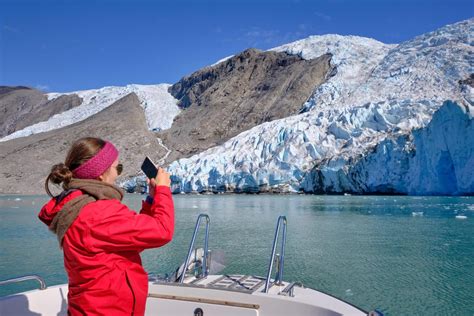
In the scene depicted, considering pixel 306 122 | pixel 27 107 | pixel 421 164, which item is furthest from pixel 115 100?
pixel 421 164

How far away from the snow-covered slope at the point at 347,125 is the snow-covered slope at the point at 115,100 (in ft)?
117

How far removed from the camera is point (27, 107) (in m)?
107

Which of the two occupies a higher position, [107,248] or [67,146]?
[67,146]

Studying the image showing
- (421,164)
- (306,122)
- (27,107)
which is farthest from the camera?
(27,107)

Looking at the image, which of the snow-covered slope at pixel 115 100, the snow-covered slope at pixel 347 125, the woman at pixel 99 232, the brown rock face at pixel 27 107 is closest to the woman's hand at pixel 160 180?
the woman at pixel 99 232

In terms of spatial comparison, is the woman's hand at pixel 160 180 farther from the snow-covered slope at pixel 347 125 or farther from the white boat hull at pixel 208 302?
the snow-covered slope at pixel 347 125

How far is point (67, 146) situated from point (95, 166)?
73.9m

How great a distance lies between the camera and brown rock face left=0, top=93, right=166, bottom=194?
65.4 m

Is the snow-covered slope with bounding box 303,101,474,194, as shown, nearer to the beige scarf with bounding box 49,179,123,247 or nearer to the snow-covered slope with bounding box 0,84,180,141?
the beige scarf with bounding box 49,179,123,247

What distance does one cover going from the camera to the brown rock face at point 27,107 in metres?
97.4

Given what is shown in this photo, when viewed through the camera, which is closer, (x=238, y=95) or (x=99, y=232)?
(x=99, y=232)

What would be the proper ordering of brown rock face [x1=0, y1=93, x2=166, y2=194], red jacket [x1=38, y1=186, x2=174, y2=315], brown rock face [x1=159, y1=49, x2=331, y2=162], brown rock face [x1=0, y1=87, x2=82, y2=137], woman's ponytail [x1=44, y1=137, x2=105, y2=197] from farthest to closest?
brown rock face [x1=0, y1=87, x2=82, y2=137] < brown rock face [x1=159, y1=49, x2=331, y2=162] < brown rock face [x1=0, y1=93, x2=166, y2=194] < woman's ponytail [x1=44, y1=137, x2=105, y2=197] < red jacket [x1=38, y1=186, x2=174, y2=315]

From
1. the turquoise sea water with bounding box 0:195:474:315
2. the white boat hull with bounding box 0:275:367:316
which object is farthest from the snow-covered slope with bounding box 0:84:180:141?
the white boat hull with bounding box 0:275:367:316

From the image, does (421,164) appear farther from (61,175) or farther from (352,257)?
(61,175)
